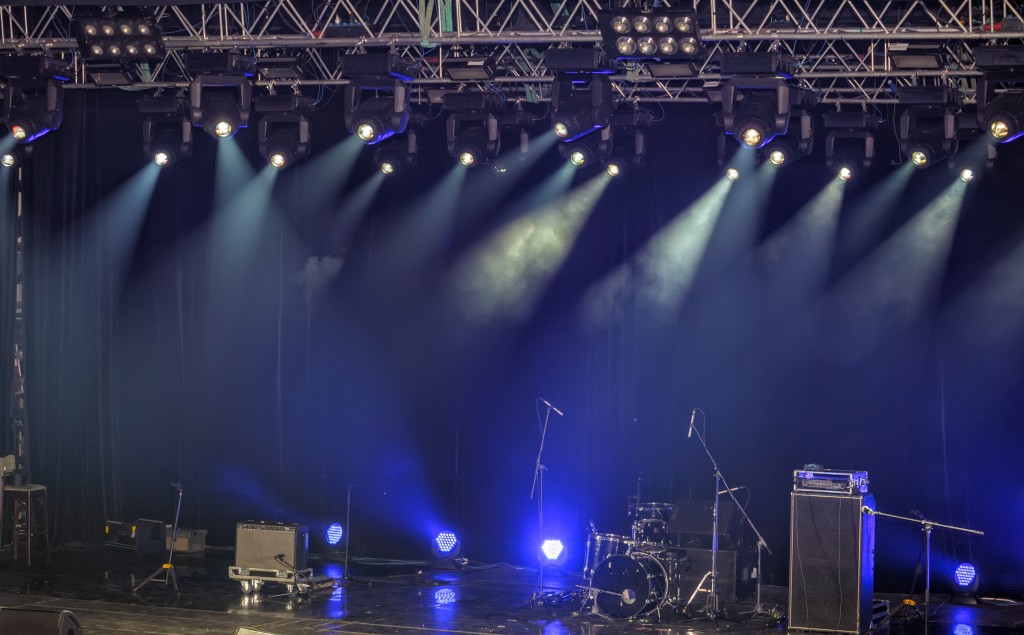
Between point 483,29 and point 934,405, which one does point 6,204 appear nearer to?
point 483,29

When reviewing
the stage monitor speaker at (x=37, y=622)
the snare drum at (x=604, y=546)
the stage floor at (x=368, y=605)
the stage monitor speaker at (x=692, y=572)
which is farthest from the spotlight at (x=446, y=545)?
the stage monitor speaker at (x=37, y=622)

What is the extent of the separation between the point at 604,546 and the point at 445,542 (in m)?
2.97

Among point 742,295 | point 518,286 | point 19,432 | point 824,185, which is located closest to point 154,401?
point 19,432

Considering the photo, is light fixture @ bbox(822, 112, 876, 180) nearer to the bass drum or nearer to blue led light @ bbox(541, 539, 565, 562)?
the bass drum

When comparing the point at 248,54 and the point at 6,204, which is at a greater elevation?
the point at 248,54

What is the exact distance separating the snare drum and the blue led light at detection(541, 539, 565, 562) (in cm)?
203

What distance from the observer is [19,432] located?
1257cm

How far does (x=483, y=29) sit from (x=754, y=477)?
4.81 m

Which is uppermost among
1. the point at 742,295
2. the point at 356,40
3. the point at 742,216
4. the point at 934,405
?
the point at 356,40

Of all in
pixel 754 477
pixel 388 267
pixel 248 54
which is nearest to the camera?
pixel 248 54

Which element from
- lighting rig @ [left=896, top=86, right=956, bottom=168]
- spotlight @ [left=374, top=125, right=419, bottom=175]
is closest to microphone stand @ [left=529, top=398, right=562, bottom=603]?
spotlight @ [left=374, top=125, right=419, bottom=175]

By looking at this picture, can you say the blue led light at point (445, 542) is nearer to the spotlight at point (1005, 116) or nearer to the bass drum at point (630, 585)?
Result: the bass drum at point (630, 585)

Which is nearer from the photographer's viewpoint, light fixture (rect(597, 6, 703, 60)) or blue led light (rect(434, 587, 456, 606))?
light fixture (rect(597, 6, 703, 60))

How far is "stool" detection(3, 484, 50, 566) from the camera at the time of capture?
1155 cm
